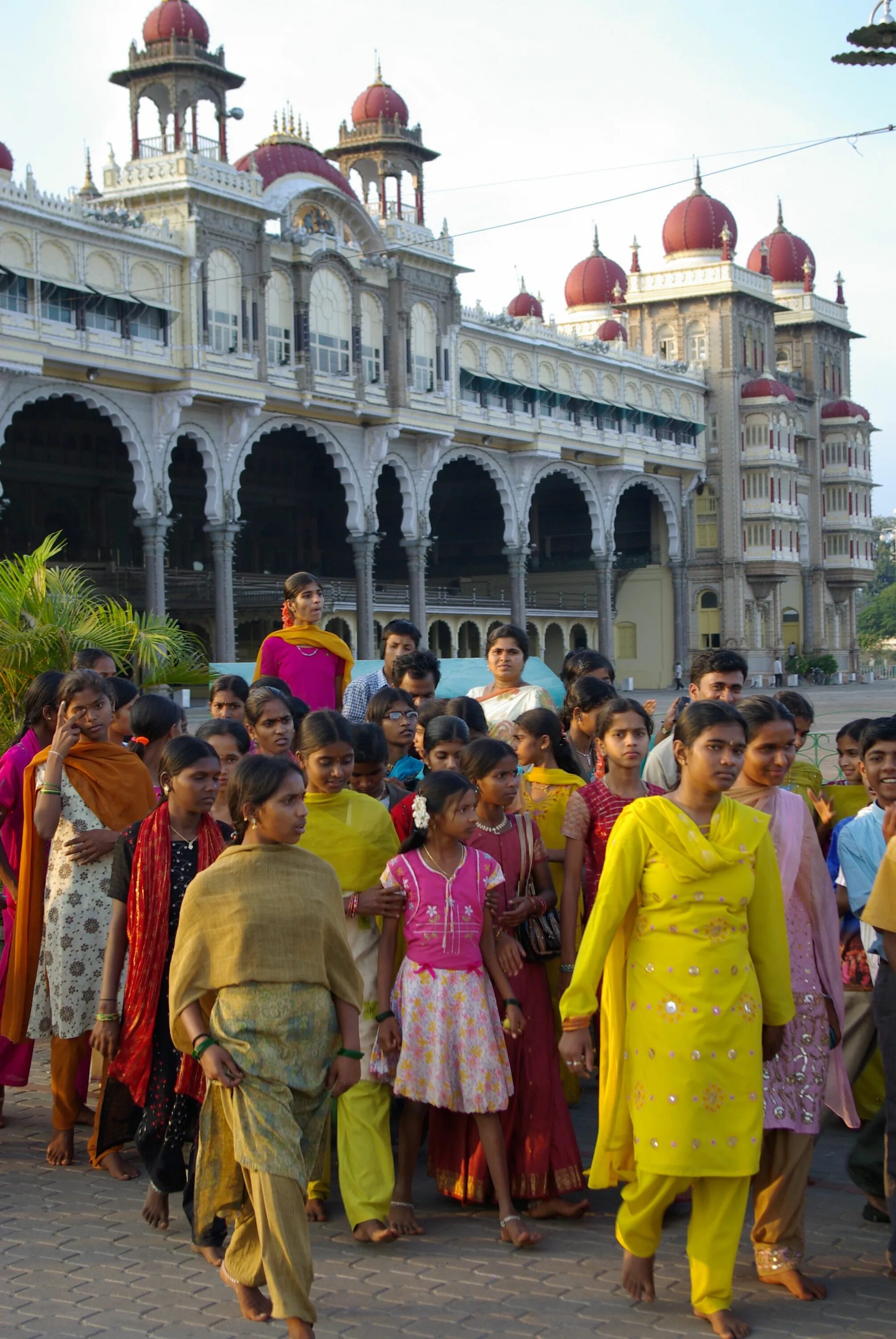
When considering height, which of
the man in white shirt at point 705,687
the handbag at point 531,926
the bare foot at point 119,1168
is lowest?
the bare foot at point 119,1168

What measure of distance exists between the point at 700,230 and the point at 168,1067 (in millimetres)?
41996

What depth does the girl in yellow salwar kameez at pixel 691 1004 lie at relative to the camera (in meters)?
3.40

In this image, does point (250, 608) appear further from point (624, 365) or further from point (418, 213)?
point (624, 365)

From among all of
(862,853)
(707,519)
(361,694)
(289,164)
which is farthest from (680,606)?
(862,853)

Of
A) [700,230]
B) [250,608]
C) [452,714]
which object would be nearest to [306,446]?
[250,608]

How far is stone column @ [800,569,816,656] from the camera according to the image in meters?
46.3

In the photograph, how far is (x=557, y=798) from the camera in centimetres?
486

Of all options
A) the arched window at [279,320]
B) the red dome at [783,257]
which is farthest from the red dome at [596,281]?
the arched window at [279,320]

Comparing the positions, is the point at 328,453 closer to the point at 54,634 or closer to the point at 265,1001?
the point at 54,634

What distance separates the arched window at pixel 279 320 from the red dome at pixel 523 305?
67.6 feet

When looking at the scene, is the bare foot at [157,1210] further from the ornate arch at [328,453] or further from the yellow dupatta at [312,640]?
the ornate arch at [328,453]

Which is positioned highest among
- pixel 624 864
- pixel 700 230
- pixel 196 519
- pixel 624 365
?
pixel 700 230

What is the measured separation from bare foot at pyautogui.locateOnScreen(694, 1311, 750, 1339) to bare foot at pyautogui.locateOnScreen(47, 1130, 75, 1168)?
2.25 meters

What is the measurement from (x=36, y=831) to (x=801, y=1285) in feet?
9.06
